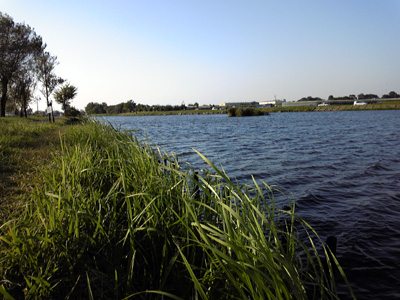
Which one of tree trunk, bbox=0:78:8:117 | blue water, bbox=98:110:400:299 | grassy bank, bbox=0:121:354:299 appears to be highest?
tree trunk, bbox=0:78:8:117

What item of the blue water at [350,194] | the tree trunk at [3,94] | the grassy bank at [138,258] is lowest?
the blue water at [350,194]

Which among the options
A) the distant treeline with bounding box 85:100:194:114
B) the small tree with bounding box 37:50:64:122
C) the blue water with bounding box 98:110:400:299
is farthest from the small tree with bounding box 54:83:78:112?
the distant treeline with bounding box 85:100:194:114

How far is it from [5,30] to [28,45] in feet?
6.07

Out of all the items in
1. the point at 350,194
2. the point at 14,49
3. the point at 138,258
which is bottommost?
the point at 350,194

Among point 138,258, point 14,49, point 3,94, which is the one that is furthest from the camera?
point 3,94

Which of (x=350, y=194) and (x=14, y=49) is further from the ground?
(x=14, y=49)

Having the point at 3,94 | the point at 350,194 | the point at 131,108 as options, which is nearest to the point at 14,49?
the point at 3,94

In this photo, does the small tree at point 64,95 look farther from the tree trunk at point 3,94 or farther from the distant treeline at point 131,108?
the distant treeline at point 131,108

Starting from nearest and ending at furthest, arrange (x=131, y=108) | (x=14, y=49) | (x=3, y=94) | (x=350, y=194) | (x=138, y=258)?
(x=138, y=258) → (x=350, y=194) → (x=14, y=49) → (x=3, y=94) → (x=131, y=108)

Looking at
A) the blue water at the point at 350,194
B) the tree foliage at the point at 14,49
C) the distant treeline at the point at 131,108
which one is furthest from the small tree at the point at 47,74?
the distant treeline at the point at 131,108

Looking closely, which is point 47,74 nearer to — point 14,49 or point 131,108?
point 14,49

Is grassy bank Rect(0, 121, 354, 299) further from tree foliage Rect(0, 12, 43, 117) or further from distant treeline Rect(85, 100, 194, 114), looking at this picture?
distant treeline Rect(85, 100, 194, 114)

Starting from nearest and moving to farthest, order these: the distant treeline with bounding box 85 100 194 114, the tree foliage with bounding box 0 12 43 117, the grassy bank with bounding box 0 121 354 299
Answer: the grassy bank with bounding box 0 121 354 299 → the tree foliage with bounding box 0 12 43 117 → the distant treeline with bounding box 85 100 194 114

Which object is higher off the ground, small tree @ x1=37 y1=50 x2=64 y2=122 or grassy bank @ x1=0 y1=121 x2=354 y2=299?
small tree @ x1=37 y1=50 x2=64 y2=122
